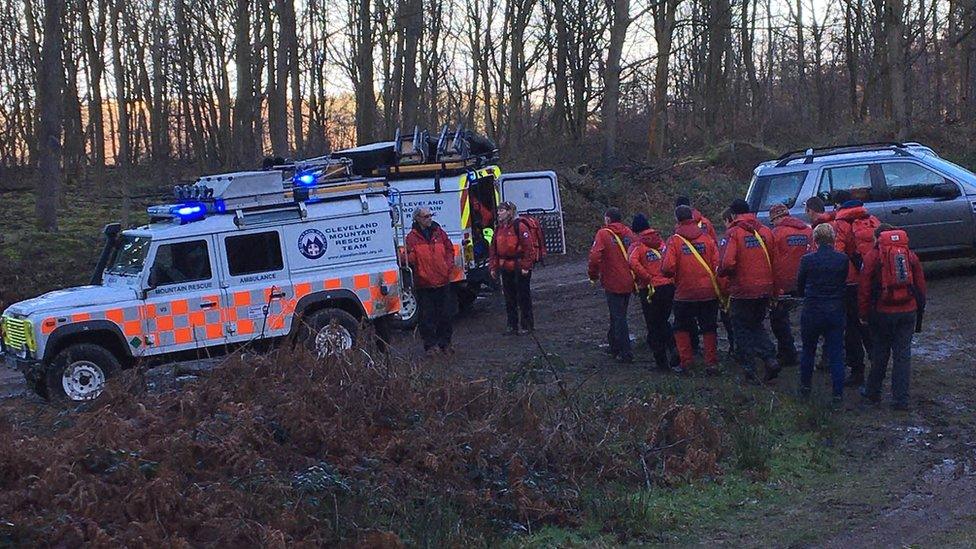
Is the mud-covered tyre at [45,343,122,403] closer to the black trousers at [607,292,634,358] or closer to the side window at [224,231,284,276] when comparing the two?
the side window at [224,231,284,276]

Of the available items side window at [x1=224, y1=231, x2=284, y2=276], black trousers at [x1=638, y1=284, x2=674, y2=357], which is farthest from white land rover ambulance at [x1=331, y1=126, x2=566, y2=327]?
black trousers at [x1=638, y1=284, x2=674, y2=357]

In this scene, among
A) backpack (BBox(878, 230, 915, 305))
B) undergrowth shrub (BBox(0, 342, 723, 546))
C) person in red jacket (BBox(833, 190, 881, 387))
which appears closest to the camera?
undergrowth shrub (BBox(0, 342, 723, 546))

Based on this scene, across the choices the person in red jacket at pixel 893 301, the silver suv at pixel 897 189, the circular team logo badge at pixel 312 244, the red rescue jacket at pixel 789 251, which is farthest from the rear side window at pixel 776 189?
the circular team logo badge at pixel 312 244

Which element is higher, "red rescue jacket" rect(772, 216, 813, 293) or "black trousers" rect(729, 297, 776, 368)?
"red rescue jacket" rect(772, 216, 813, 293)

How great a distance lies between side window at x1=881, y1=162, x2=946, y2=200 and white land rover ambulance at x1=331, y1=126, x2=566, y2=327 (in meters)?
5.44

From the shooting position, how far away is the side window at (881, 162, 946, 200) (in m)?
15.3

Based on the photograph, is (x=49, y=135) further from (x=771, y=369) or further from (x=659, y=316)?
(x=771, y=369)

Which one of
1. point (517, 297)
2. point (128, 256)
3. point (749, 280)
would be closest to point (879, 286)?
point (749, 280)

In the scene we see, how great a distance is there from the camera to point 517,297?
14.4 meters

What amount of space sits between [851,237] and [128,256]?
306 inches

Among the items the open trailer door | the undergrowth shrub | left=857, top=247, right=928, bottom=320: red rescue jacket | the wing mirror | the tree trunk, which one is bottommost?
the undergrowth shrub

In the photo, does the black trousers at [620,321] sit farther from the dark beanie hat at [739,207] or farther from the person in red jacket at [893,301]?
the person in red jacket at [893,301]

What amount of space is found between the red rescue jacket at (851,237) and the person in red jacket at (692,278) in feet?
4.10

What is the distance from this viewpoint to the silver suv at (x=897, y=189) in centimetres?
1521
